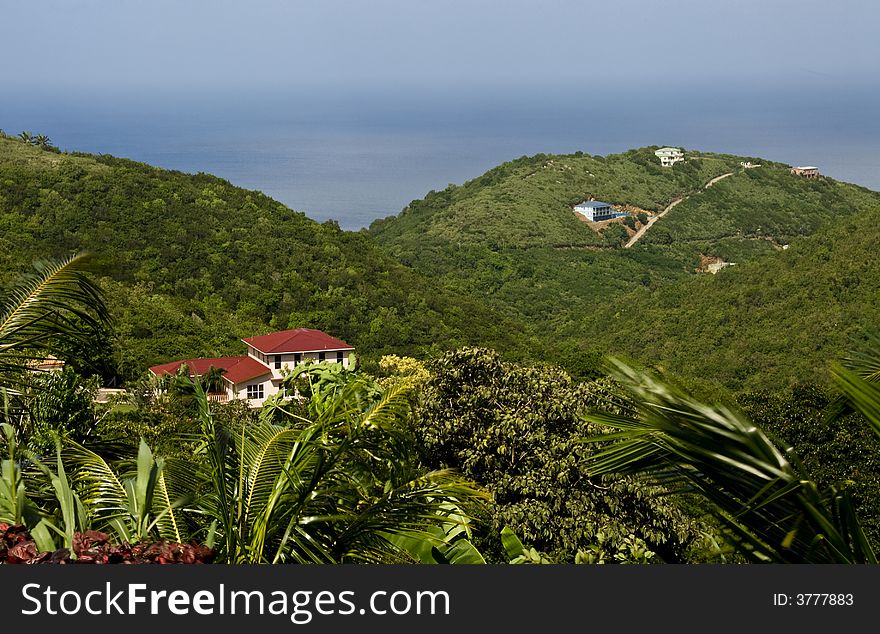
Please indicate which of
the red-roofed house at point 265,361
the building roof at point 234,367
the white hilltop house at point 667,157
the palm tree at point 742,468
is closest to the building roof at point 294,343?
the red-roofed house at point 265,361

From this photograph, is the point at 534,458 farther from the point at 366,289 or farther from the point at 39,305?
the point at 366,289

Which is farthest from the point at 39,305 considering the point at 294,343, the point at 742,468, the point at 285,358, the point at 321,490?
the point at 294,343

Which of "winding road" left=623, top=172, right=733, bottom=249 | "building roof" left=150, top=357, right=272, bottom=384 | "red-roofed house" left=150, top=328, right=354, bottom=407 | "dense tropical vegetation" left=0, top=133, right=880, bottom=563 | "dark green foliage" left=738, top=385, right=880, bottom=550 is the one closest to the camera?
"dense tropical vegetation" left=0, top=133, right=880, bottom=563

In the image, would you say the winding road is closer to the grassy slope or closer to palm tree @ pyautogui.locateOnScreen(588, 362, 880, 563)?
the grassy slope

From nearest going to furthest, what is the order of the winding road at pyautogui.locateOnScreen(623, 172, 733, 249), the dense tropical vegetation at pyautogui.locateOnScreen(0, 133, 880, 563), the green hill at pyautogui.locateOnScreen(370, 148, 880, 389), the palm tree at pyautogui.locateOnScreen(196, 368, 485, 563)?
1. the dense tropical vegetation at pyautogui.locateOnScreen(0, 133, 880, 563)
2. the palm tree at pyautogui.locateOnScreen(196, 368, 485, 563)
3. the green hill at pyautogui.locateOnScreen(370, 148, 880, 389)
4. the winding road at pyautogui.locateOnScreen(623, 172, 733, 249)

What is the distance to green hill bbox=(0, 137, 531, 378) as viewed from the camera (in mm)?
27516

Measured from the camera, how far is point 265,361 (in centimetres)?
2234

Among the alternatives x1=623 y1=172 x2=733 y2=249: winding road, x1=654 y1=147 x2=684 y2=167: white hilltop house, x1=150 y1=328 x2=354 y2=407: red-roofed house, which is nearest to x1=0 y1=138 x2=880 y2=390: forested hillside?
x1=150 y1=328 x2=354 y2=407: red-roofed house

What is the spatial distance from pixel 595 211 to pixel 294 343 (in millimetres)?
41856

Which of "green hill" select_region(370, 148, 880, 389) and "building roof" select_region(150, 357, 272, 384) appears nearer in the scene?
"building roof" select_region(150, 357, 272, 384)

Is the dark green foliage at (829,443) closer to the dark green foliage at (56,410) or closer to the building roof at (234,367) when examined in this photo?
the dark green foliage at (56,410)

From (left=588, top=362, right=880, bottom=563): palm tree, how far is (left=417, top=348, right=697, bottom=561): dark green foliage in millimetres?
3979

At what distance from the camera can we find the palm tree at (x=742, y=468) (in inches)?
84.0

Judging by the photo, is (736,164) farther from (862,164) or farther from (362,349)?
(862,164)
